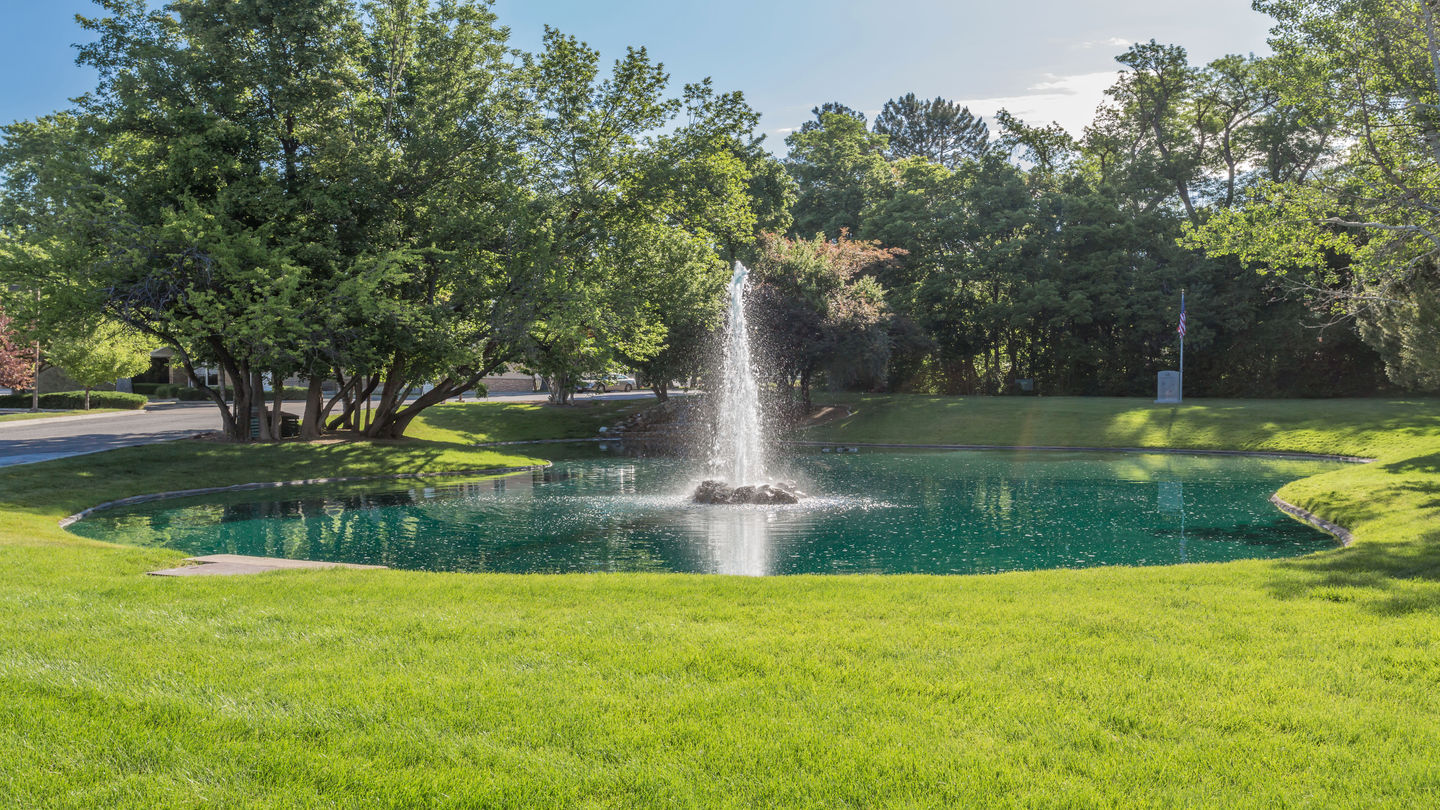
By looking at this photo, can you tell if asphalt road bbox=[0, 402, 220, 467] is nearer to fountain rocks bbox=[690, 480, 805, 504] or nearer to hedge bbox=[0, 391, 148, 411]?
hedge bbox=[0, 391, 148, 411]

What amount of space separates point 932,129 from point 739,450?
64.8 meters

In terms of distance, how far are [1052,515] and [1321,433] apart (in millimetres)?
17227

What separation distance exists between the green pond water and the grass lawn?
12.8 ft

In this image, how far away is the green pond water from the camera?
12594 mm

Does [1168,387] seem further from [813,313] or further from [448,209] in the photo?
[448,209]

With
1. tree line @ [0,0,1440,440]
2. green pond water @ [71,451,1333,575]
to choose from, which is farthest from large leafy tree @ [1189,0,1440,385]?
green pond water @ [71,451,1333,575]

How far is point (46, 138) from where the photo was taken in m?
32.3

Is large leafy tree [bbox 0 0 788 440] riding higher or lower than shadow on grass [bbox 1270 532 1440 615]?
higher

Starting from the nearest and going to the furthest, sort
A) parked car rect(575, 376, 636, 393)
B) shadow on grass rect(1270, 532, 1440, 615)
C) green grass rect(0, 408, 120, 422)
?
1. shadow on grass rect(1270, 532, 1440, 615)
2. green grass rect(0, 408, 120, 422)
3. parked car rect(575, 376, 636, 393)

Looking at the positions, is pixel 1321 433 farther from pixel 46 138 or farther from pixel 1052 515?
pixel 46 138

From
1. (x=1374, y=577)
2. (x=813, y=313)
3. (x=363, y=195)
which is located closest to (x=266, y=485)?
(x=363, y=195)

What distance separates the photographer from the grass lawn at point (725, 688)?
3920 millimetres

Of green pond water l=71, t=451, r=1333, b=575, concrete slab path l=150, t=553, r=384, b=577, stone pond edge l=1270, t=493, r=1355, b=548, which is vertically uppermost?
concrete slab path l=150, t=553, r=384, b=577

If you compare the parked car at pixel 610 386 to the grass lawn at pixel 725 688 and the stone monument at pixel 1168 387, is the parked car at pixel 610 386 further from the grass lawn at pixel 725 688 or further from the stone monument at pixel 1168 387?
the grass lawn at pixel 725 688
